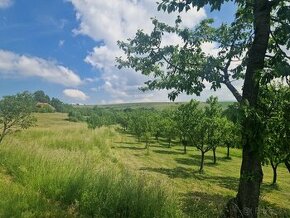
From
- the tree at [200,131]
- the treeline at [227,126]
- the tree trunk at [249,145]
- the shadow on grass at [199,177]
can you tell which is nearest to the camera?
the treeline at [227,126]

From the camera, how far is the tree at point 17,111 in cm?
2403

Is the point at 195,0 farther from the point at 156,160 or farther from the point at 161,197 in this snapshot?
the point at 156,160

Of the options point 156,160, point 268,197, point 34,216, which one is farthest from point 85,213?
point 156,160

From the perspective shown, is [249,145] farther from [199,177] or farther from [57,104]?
[57,104]

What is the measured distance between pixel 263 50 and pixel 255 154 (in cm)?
206

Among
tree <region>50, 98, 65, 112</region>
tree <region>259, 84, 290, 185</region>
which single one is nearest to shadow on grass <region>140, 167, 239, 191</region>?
tree <region>259, 84, 290, 185</region>

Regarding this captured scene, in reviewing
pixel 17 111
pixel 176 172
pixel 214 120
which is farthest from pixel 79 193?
pixel 214 120

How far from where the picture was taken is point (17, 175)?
1237 centimetres

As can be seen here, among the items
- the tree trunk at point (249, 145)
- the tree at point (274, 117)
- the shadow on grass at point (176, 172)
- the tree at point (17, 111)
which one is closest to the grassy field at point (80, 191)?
the tree trunk at point (249, 145)

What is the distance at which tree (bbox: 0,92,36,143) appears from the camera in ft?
78.8

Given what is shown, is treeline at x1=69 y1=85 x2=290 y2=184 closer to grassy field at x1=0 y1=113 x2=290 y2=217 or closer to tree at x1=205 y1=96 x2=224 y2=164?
tree at x1=205 y1=96 x2=224 y2=164

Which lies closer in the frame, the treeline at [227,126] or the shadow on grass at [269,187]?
the treeline at [227,126]

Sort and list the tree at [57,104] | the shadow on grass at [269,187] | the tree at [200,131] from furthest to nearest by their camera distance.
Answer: the tree at [57,104], the tree at [200,131], the shadow on grass at [269,187]

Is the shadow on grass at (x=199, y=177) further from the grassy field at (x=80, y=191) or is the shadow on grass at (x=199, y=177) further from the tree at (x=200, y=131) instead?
the grassy field at (x=80, y=191)
